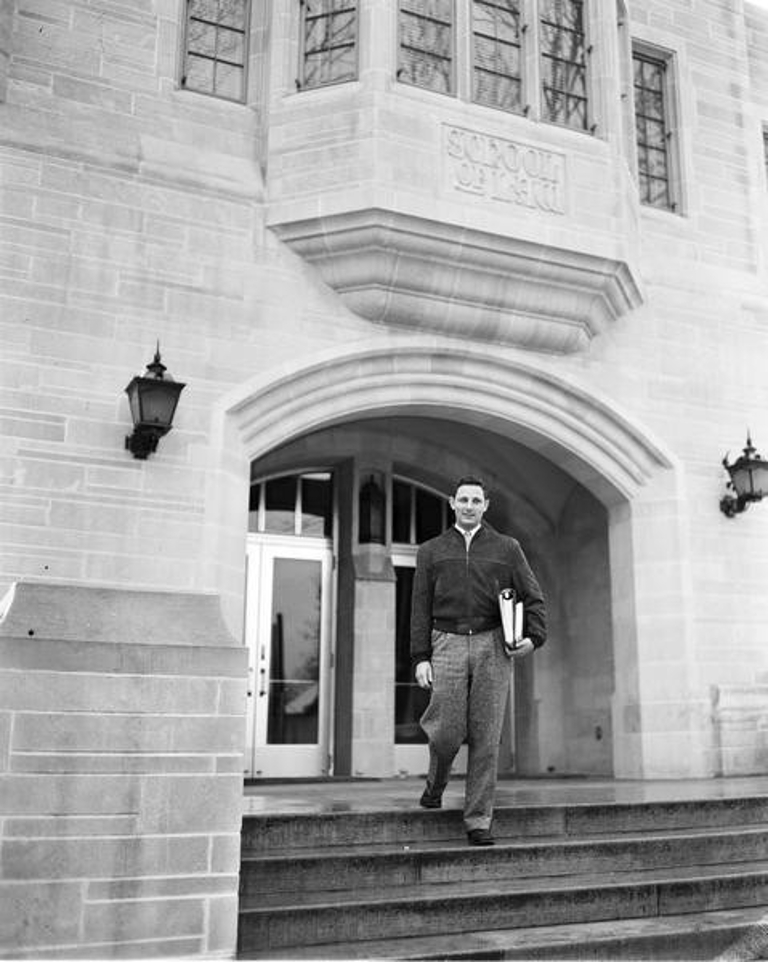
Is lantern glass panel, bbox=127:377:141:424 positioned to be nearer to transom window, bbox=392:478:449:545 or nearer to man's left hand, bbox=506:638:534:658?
man's left hand, bbox=506:638:534:658

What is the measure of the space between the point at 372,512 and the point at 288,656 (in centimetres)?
165

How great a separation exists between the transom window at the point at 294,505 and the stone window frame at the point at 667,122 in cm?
430

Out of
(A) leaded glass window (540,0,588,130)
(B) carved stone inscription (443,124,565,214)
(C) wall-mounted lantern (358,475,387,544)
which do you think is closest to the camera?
(B) carved stone inscription (443,124,565,214)

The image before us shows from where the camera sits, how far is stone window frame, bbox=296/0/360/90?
339 inches

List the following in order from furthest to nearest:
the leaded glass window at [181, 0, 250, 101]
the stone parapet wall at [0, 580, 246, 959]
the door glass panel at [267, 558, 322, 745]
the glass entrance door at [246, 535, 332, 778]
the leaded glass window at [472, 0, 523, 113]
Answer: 1. the door glass panel at [267, 558, 322, 745]
2. the glass entrance door at [246, 535, 332, 778]
3. the leaded glass window at [472, 0, 523, 113]
4. the leaded glass window at [181, 0, 250, 101]
5. the stone parapet wall at [0, 580, 246, 959]

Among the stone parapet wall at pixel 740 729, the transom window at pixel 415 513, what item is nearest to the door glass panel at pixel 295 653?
the transom window at pixel 415 513

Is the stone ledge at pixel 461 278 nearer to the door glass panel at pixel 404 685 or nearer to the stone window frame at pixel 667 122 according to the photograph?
the stone window frame at pixel 667 122

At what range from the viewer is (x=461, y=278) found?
874 centimetres

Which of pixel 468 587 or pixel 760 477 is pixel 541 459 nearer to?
pixel 760 477

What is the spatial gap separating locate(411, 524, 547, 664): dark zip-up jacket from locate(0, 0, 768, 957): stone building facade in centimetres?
264

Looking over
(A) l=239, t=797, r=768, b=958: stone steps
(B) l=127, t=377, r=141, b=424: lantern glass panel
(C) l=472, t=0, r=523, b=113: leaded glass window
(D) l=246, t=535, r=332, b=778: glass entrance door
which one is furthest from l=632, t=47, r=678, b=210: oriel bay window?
(A) l=239, t=797, r=768, b=958: stone steps

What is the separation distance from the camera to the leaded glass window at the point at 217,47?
8734mm

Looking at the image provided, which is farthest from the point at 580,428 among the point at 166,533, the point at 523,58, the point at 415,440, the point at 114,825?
the point at 114,825

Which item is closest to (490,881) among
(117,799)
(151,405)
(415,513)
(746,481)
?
(117,799)
